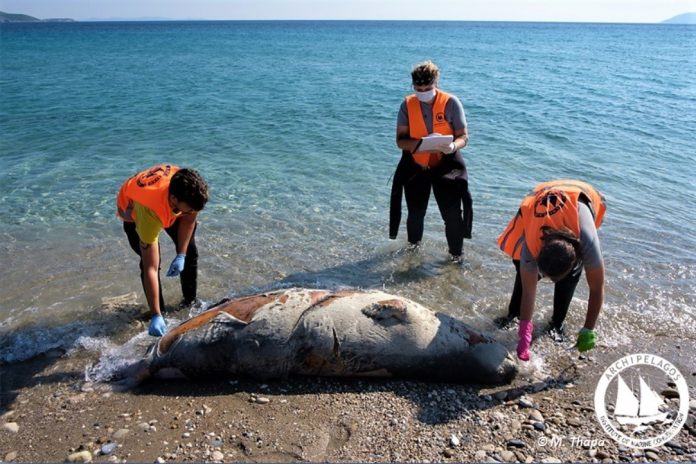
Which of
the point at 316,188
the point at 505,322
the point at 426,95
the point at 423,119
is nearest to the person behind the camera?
the point at 505,322

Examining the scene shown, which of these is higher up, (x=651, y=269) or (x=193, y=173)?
(x=193, y=173)

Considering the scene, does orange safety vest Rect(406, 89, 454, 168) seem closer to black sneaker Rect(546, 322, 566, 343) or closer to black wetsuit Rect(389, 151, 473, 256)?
black wetsuit Rect(389, 151, 473, 256)

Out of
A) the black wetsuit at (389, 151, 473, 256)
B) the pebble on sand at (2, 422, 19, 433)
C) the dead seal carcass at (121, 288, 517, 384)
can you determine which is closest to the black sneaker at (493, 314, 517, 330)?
the dead seal carcass at (121, 288, 517, 384)

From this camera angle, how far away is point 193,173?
4.30 metres

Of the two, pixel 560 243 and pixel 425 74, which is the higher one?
pixel 425 74

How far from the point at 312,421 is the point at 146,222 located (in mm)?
2024

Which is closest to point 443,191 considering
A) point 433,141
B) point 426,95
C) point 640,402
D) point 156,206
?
point 433,141

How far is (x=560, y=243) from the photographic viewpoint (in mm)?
3639

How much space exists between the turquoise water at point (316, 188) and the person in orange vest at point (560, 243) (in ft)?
4.06

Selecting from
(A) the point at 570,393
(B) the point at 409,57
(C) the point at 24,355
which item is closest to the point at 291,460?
(A) the point at 570,393

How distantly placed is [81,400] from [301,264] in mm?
3078

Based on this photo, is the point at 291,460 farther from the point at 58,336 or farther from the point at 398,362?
the point at 58,336

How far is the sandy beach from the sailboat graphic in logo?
154mm

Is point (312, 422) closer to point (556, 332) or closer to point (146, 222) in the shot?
point (146, 222)
